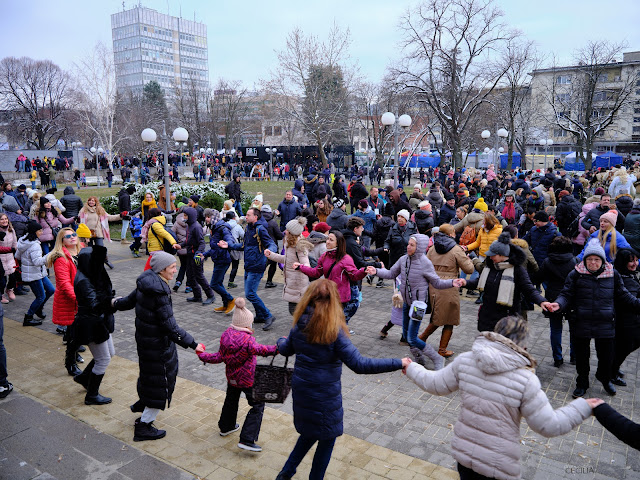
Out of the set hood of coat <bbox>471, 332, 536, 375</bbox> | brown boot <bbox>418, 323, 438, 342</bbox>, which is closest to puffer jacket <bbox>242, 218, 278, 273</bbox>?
brown boot <bbox>418, 323, 438, 342</bbox>

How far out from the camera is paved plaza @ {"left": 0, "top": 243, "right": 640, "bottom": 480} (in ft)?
14.4

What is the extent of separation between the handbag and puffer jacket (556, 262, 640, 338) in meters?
3.47

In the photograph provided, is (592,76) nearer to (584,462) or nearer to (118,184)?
(118,184)

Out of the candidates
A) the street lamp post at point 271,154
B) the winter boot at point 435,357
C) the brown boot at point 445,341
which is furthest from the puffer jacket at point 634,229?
the street lamp post at point 271,154

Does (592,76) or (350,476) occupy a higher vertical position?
(592,76)

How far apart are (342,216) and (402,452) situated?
224 inches

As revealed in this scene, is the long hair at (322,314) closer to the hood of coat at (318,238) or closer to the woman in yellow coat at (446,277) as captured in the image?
the woman in yellow coat at (446,277)

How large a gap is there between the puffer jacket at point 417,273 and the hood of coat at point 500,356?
3.30 meters

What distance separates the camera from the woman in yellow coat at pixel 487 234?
8.44 metres

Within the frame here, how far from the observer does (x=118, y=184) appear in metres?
38.4

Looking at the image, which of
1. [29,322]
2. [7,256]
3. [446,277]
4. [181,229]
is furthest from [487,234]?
[7,256]

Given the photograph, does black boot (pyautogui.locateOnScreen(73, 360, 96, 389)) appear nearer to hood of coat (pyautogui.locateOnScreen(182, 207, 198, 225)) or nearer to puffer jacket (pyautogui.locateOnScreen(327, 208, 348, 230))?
hood of coat (pyautogui.locateOnScreen(182, 207, 198, 225))

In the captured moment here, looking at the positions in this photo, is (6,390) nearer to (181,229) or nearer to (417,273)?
(181,229)

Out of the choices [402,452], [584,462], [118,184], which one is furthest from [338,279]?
[118,184]
